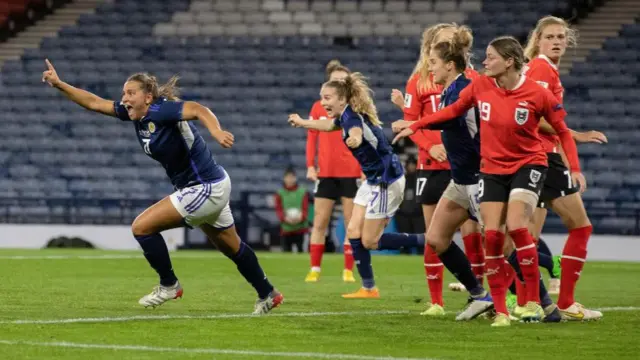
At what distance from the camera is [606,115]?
→ 23703 mm

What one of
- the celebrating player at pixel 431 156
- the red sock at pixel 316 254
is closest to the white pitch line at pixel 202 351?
the celebrating player at pixel 431 156

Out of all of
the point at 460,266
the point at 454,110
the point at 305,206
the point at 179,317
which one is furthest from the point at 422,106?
the point at 305,206

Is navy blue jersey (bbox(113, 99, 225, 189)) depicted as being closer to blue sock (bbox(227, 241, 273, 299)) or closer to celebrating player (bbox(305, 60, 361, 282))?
blue sock (bbox(227, 241, 273, 299))

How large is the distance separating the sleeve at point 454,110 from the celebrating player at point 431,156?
0.65 m

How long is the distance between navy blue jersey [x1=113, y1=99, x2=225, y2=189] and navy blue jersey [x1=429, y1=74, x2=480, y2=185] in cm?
164

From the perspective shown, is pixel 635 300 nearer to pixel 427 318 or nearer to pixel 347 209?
pixel 427 318

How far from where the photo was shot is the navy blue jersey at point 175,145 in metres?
8.94

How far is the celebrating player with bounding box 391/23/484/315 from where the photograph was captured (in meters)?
9.28

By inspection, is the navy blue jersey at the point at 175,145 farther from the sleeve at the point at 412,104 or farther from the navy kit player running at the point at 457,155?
the sleeve at the point at 412,104

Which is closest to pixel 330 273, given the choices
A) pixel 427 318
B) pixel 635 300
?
pixel 635 300

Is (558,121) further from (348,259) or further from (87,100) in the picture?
(348,259)

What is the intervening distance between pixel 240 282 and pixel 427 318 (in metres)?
4.42

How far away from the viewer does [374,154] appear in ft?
35.2

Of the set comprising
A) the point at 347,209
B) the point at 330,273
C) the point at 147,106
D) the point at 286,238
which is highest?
the point at 147,106
